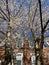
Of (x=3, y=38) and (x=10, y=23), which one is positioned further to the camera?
(x=3, y=38)

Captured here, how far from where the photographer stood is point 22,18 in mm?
20531

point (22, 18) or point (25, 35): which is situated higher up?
point (22, 18)

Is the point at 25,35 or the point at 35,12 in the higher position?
the point at 35,12

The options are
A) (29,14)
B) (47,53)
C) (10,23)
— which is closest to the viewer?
(10,23)

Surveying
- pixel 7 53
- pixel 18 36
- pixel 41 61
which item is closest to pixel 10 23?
pixel 18 36

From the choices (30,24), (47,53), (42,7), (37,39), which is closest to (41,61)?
(37,39)

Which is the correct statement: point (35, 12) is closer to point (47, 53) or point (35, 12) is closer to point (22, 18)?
point (22, 18)

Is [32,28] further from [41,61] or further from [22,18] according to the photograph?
[41,61]

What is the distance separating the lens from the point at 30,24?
19703mm

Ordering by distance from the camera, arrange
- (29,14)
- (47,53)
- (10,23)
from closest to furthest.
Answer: (10,23), (29,14), (47,53)

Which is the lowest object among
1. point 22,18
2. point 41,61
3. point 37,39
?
point 41,61

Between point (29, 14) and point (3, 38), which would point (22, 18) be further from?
point (3, 38)

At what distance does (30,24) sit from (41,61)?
3099 mm

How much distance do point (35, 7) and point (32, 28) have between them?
6.55 feet
